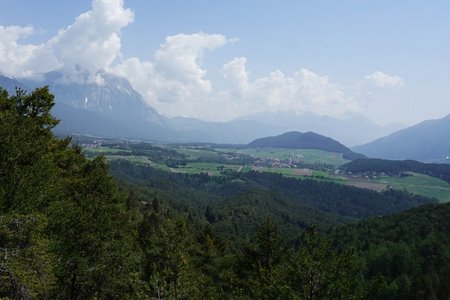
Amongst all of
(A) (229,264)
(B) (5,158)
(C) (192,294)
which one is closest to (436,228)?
(A) (229,264)

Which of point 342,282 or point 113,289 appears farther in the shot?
point 113,289

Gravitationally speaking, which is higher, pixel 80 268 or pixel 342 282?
pixel 342 282

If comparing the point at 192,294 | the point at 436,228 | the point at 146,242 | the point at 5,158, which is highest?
Result: the point at 5,158

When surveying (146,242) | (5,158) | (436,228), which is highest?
(5,158)

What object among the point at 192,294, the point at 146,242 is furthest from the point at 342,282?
the point at 146,242

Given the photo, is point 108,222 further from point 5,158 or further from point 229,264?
point 229,264

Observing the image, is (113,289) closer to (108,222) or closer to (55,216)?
(108,222)

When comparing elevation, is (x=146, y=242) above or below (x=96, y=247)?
below

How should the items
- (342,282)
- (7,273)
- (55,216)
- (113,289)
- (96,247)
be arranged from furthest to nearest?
(113,289) → (96,247) → (55,216) → (342,282) → (7,273)

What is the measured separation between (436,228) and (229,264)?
10338 cm

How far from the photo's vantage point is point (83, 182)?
2617 centimetres

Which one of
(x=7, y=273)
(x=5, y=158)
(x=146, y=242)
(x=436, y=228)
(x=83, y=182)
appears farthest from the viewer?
(x=436, y=228)

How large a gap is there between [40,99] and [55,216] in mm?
10077

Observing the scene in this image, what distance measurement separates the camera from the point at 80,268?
835 inches
